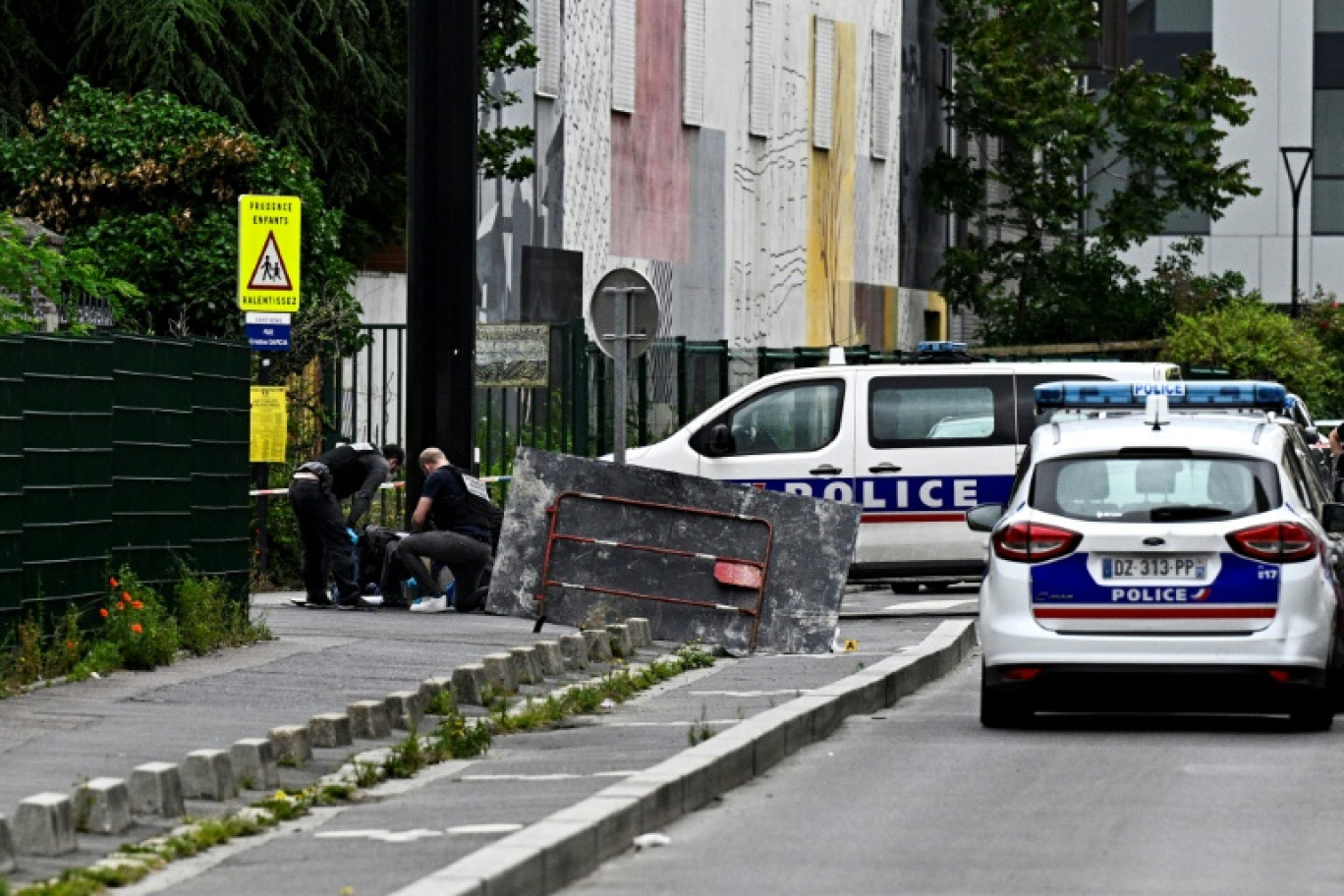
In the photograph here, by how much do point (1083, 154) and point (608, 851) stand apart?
42981mm

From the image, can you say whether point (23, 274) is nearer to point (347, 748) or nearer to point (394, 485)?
point (347, 748)

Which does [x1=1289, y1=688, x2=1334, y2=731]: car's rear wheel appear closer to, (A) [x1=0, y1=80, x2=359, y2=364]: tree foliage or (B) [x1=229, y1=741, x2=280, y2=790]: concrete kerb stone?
(B) [x1=229, y1=741, x2=280, y2=790]: concrete kerb stone

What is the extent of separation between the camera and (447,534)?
22547 mm

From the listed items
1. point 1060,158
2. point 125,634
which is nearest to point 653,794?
point 125,634

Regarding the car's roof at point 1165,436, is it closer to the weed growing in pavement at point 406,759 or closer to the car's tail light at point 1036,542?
the car's tail light at point 1036,542

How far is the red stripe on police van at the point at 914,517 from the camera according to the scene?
82.7 feet

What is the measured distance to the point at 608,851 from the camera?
33.2 ft

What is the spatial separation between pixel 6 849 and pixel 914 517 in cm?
1696

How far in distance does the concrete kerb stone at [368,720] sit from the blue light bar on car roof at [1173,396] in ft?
19.4

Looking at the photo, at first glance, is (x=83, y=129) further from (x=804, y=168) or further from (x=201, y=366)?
(x=804, y=168)

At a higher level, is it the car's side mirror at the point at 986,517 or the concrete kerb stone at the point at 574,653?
the car's side mirror at the point at 986,517

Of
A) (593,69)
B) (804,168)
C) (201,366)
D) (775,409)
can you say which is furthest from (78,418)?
(804,168)

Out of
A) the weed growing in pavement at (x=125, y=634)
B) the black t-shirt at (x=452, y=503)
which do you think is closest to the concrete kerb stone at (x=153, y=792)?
the weed growing in pavement at (x=125, y=634)

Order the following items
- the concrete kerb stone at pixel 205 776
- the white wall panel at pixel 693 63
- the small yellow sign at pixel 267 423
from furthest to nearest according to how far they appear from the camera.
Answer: the white wall panel at pixel 693 63 → the small yellow sign at pixel 267 423 → the concrete kerb stone at pixel 205 776
